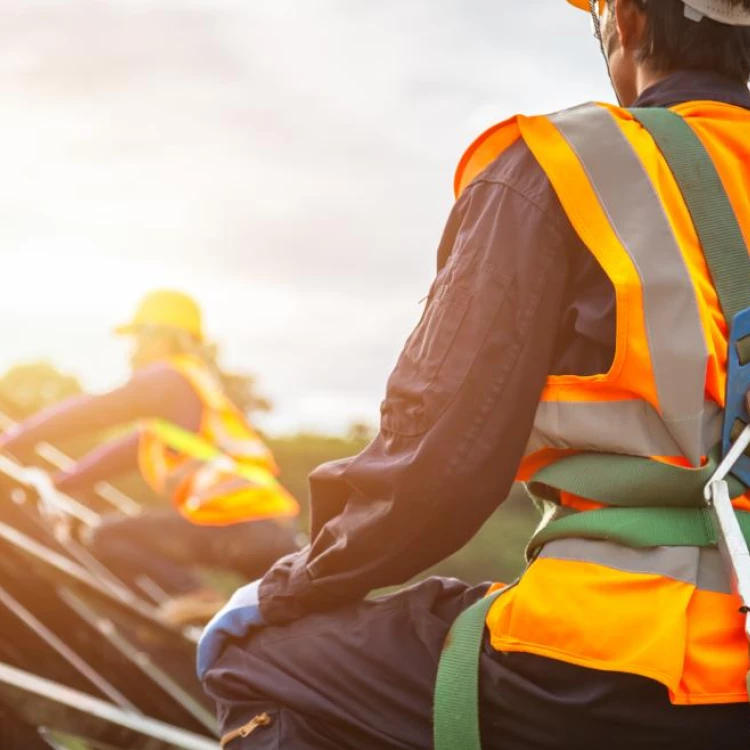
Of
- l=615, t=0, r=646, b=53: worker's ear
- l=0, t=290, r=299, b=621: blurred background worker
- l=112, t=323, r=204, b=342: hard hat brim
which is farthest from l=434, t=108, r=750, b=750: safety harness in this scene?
l=112, t=323, r=204, b=342: hard hat brim

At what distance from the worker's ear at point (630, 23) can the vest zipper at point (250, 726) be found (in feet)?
3.00

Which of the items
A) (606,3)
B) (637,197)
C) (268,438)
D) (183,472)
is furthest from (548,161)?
(268,438)

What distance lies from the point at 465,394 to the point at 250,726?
0.45 metres

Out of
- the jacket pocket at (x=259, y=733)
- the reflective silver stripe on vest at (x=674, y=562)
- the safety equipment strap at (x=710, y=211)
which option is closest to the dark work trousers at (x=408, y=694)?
the jacket pocket at (x=259, y=733)

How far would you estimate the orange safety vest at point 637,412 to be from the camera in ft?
3.96

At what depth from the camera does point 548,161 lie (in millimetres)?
1305

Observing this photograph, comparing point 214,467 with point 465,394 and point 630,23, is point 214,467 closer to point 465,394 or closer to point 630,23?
point 630,23

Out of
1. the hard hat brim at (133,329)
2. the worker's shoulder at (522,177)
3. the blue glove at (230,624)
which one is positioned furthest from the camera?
the hard hat brim at (133,329)

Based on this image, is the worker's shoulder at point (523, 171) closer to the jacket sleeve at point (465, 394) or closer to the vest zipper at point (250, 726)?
the jacket sleeve at point (465, 394)

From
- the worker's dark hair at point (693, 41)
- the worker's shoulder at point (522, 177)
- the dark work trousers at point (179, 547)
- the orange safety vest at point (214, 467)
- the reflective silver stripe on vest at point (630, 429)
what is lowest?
the dark work trousers at point (179, 547)

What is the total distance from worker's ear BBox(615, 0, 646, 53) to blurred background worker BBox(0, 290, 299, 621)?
13.8 feet

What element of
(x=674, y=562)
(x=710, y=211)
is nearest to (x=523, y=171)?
(x=710, y=211)

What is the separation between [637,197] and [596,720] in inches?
21.2

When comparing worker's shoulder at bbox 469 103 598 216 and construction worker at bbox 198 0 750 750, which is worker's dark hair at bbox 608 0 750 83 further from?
worker's shoulder at bbox 469 103 598 216
